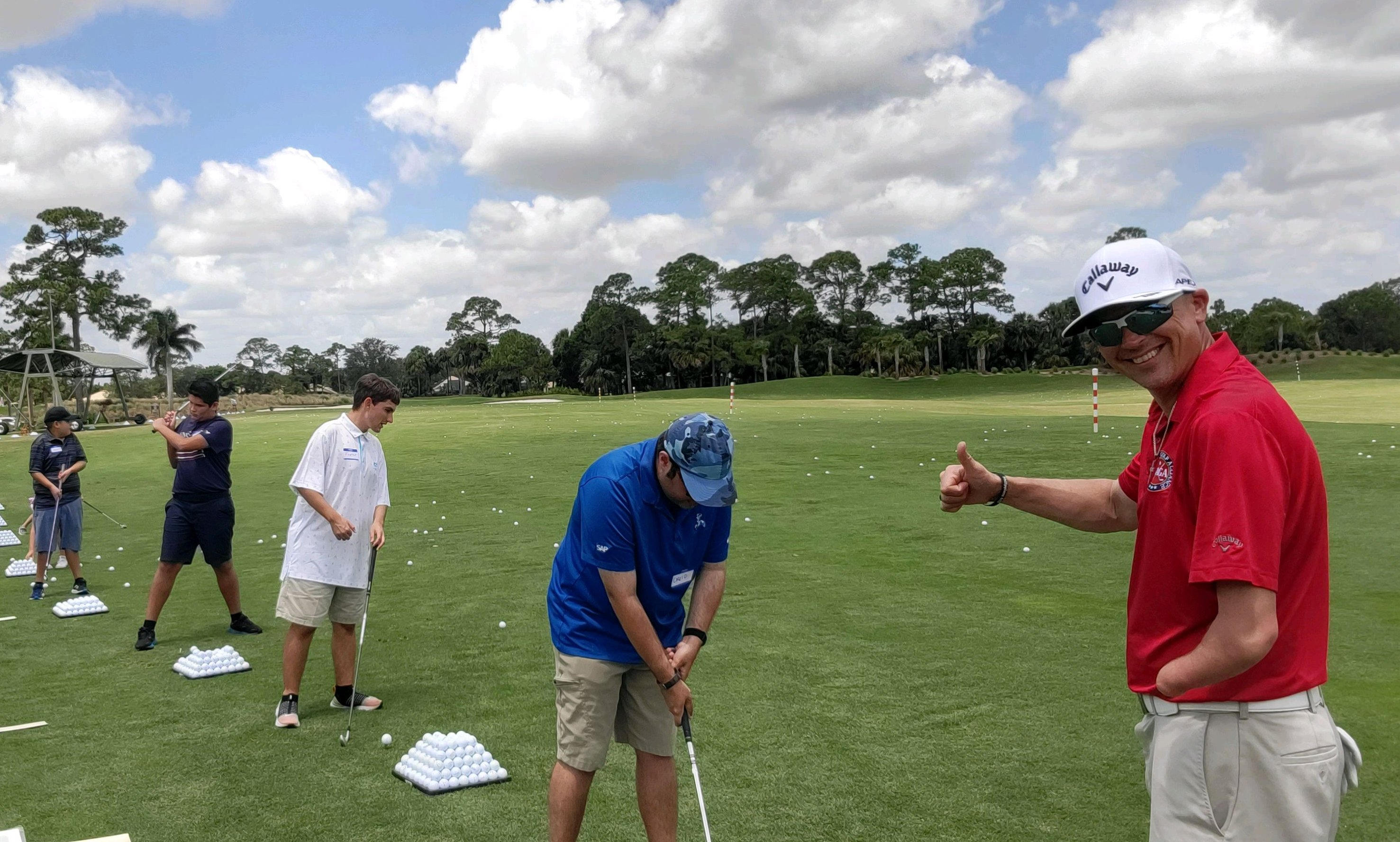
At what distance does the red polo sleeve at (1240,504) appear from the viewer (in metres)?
2.33

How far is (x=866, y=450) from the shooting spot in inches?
839

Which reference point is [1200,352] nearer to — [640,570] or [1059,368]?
[640,570]

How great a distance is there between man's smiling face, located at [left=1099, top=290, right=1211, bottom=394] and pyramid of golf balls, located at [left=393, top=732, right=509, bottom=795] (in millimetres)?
3982

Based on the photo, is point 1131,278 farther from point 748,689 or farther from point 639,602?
point 748,689

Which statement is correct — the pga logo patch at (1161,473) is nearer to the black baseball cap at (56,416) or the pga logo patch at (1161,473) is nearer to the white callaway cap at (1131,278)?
the white callaway cap at (1131,278)

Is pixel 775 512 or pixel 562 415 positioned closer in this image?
pixel 775 512

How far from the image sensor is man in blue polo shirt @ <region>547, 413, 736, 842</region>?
3760mm

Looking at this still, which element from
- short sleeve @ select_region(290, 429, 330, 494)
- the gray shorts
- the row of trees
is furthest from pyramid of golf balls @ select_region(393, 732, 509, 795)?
the row of trees

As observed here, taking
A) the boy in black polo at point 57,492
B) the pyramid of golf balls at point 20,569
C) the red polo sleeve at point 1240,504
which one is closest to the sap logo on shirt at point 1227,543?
the red polo sleeve at point 1240,504

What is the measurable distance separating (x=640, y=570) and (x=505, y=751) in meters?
2.40

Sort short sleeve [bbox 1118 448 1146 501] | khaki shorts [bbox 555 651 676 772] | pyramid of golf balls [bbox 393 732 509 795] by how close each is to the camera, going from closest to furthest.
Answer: short sleeve [bbox 1118 448 1146 501] < khaki shorts [bbox 555 651 676 772] < pyramid of golf balls [bbox 393 732 509 795]

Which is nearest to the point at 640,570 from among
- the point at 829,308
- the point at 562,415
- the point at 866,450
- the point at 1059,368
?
the point at 866,450

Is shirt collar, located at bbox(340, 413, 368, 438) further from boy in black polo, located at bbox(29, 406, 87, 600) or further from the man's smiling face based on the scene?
boy in black polo, located at bbox(29, 406, 87, 600)

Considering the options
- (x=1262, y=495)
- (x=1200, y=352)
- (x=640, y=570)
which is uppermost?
(x=1200, y=352)
